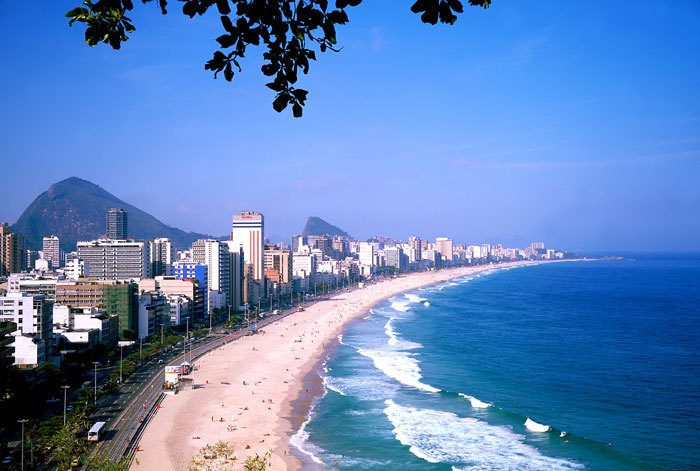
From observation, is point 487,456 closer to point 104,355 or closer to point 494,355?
point 494,355

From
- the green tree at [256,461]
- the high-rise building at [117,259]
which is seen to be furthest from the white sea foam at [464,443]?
the high-rise building at [117,259]

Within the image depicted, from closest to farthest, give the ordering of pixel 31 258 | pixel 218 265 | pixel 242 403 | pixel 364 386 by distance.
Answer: pixel 242 403 → pixel 364 386 → pixel 218 265 → pixel 31 258

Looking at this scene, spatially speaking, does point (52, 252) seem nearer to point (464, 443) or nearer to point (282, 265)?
point (282, 265)

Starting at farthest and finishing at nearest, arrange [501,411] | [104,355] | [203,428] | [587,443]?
[104,355]
[501,411]
[203,428]
[587,443]

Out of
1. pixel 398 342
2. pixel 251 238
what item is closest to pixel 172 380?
pixel 398 342

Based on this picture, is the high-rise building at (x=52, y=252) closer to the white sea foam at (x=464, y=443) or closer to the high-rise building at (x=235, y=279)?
the high-rise building at (x=235, y=279)

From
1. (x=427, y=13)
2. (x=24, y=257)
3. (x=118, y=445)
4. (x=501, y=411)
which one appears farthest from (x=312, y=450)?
(x=24, y=257)
